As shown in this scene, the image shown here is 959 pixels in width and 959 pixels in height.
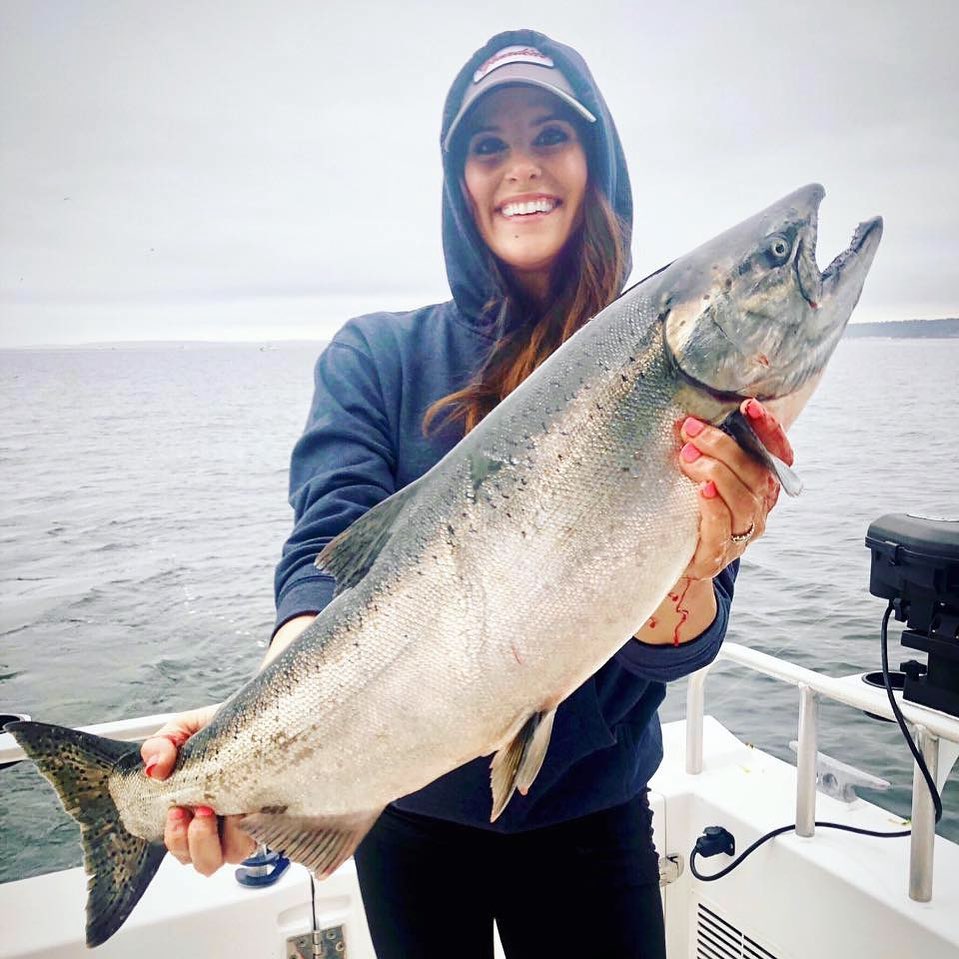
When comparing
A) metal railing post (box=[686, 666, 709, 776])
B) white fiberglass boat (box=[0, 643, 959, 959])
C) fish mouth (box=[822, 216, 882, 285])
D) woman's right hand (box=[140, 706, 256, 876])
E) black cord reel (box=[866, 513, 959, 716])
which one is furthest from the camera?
metal railing post (box=[686, 666, 709, 776])

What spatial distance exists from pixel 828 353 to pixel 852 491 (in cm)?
1911

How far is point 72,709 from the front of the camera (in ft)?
35.3

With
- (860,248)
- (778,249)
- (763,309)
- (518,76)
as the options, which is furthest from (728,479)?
(518,76)

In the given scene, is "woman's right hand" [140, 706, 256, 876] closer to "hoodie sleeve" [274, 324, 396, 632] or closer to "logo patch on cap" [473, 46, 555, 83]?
"hoodie sleeve" [274, 324, 396, 632]

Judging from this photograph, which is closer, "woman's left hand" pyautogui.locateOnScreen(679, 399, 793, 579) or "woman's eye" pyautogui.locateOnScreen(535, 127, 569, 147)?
"woman's left hand" pyautogui.locateOnScreen(679, 399, 793, 579)

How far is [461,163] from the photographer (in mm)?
2350

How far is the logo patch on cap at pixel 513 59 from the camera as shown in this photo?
216 cm

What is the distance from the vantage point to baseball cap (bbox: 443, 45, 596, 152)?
81.9 inches

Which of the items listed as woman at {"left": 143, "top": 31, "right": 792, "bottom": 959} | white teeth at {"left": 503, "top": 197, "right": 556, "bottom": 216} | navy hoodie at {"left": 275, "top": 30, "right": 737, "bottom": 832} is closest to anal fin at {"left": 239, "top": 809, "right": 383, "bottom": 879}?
woman at {"left": 143, "top": 31, "right": 792, "bottom": 959}

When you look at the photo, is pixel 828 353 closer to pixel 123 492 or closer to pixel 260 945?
pixel 260 945

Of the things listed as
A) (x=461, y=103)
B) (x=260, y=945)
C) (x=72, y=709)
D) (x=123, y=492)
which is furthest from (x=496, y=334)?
(x=123, y=492)

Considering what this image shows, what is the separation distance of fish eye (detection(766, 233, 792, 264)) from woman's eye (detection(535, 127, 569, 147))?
85 centimetres

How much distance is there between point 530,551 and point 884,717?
1.81m

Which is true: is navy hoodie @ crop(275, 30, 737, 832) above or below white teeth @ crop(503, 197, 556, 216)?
below
